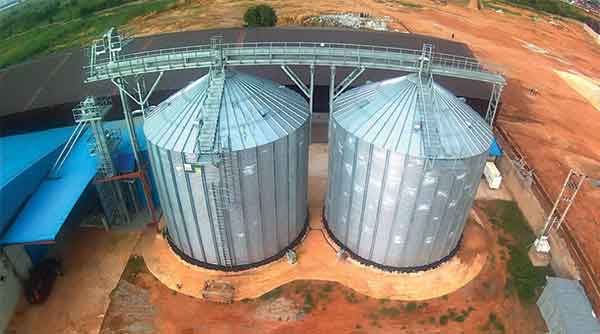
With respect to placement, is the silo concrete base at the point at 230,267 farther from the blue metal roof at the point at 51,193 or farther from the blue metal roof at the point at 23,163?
the blue metal roof at the point at 23,163

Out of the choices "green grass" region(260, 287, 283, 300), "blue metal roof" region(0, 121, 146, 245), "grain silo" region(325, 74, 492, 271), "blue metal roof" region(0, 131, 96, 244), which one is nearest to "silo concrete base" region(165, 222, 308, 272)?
"green grass" region(260, 287, 283, 300)

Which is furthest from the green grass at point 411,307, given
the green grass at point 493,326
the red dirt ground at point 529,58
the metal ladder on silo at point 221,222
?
the red dirt ground at point 529,58

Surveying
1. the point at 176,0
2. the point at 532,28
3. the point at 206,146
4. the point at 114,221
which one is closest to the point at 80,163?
the point at 114,221

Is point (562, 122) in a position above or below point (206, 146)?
below

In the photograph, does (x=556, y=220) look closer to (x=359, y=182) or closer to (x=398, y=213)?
(x=398, y=213)

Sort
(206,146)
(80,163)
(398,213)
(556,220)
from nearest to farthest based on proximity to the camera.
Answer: (206,146) < (398,213) < (80,163) < (556,220)

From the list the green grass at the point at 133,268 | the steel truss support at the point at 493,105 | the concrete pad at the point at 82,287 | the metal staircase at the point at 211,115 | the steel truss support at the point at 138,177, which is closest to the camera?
the metal staircase at the point at 211,115
